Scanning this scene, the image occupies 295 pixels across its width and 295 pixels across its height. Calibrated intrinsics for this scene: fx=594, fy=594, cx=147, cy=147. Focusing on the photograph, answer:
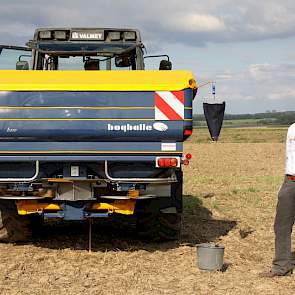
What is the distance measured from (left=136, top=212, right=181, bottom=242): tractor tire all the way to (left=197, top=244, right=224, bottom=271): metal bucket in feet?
4.20

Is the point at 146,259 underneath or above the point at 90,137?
underneath

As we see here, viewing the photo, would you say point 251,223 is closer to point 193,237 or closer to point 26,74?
point 193,237

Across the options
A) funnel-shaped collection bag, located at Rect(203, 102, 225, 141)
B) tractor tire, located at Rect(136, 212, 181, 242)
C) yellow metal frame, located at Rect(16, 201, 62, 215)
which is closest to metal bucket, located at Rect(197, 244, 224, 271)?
tractor tire, located at Rect(136, 212, 181, 242)

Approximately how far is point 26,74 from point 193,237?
3380 millimetres

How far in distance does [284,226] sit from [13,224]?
Answer: 3.55 metres

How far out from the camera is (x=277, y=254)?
20.5ft

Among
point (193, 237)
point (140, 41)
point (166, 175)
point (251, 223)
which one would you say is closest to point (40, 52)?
point (140, 41)

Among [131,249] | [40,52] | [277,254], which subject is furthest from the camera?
[40,52]

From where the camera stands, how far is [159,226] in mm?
7727

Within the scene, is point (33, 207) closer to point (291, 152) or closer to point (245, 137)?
point (291, 152)

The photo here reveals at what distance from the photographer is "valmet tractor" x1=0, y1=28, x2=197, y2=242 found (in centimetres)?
657

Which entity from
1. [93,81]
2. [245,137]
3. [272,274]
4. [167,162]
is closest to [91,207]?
[167,162]

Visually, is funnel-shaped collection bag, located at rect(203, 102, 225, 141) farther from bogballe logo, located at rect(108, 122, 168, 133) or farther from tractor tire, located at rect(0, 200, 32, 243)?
tractor tire, located at rect(0, 200, 32, 243)

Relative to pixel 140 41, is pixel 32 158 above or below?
below
